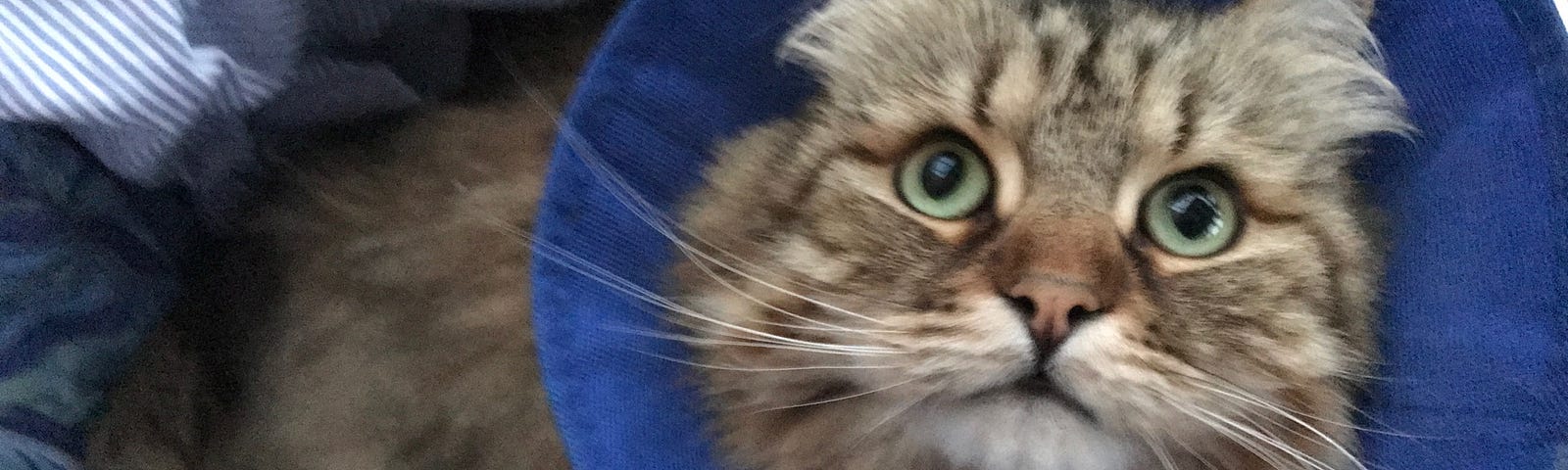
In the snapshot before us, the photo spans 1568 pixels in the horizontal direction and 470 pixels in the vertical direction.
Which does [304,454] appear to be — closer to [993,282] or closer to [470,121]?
[470,121]

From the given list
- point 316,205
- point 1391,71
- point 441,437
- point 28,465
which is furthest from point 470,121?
point 1391,71

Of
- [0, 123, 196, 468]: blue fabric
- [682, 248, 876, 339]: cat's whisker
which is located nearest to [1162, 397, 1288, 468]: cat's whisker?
[682, 248, 876, 339]: cat's whisker

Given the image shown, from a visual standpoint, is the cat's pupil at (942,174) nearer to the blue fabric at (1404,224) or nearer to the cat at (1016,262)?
the cat at (1016,262)

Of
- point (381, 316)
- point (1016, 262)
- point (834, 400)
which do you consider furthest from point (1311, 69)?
point (381, 316)

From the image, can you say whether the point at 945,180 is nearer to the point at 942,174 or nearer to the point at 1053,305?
the point at 942,174

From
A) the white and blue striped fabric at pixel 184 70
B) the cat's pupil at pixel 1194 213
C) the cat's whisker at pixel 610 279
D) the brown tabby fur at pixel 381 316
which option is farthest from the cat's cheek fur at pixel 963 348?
the white and blue striped fabric at pixel 184 70

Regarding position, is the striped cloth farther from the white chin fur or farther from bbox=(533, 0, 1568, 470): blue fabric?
the white chin fur
